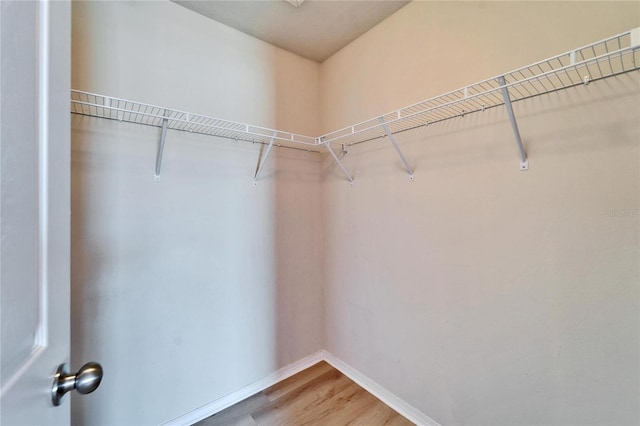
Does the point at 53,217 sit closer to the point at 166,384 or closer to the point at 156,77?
the point at 156,77

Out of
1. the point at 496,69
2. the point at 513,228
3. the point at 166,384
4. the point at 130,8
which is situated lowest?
the point at 166,384

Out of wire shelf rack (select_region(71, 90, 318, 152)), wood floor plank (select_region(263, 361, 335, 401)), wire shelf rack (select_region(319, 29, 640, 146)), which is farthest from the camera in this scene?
wood floor plank (select_region(263, 361, 335, 401))

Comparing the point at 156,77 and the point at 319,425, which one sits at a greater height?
the point at 156,77

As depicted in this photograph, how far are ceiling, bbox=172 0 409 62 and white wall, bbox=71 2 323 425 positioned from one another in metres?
0.08

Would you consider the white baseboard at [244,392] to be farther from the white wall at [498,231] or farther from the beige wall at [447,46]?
the beige wall at [447,46]

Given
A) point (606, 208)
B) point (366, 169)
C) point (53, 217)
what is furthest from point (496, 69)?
point (53, 217)

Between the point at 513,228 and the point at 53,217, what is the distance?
5.03 feet

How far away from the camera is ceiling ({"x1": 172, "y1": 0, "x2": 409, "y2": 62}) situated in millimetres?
1520

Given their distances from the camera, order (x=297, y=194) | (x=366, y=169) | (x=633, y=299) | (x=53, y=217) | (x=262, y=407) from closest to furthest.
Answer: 1. (x=53, y=217)
2. (x=633, y=299)
3. (x=262, y=407)
4. (x=366, y=169)
5. (x=297, y=194)

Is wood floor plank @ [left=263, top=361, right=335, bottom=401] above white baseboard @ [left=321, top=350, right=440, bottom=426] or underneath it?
underneath

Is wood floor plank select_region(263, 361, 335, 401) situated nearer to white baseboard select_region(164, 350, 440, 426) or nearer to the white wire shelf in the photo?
white baseboard select_region(164, 350, 440, 426)

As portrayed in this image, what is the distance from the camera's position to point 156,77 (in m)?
1.44

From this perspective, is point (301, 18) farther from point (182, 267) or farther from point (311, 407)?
point (311, 407)

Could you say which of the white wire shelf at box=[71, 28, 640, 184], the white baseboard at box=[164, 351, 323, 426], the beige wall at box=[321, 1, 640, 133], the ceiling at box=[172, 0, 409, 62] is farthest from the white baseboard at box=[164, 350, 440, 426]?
the ceiling at box=[172, 0, 409, 62]
